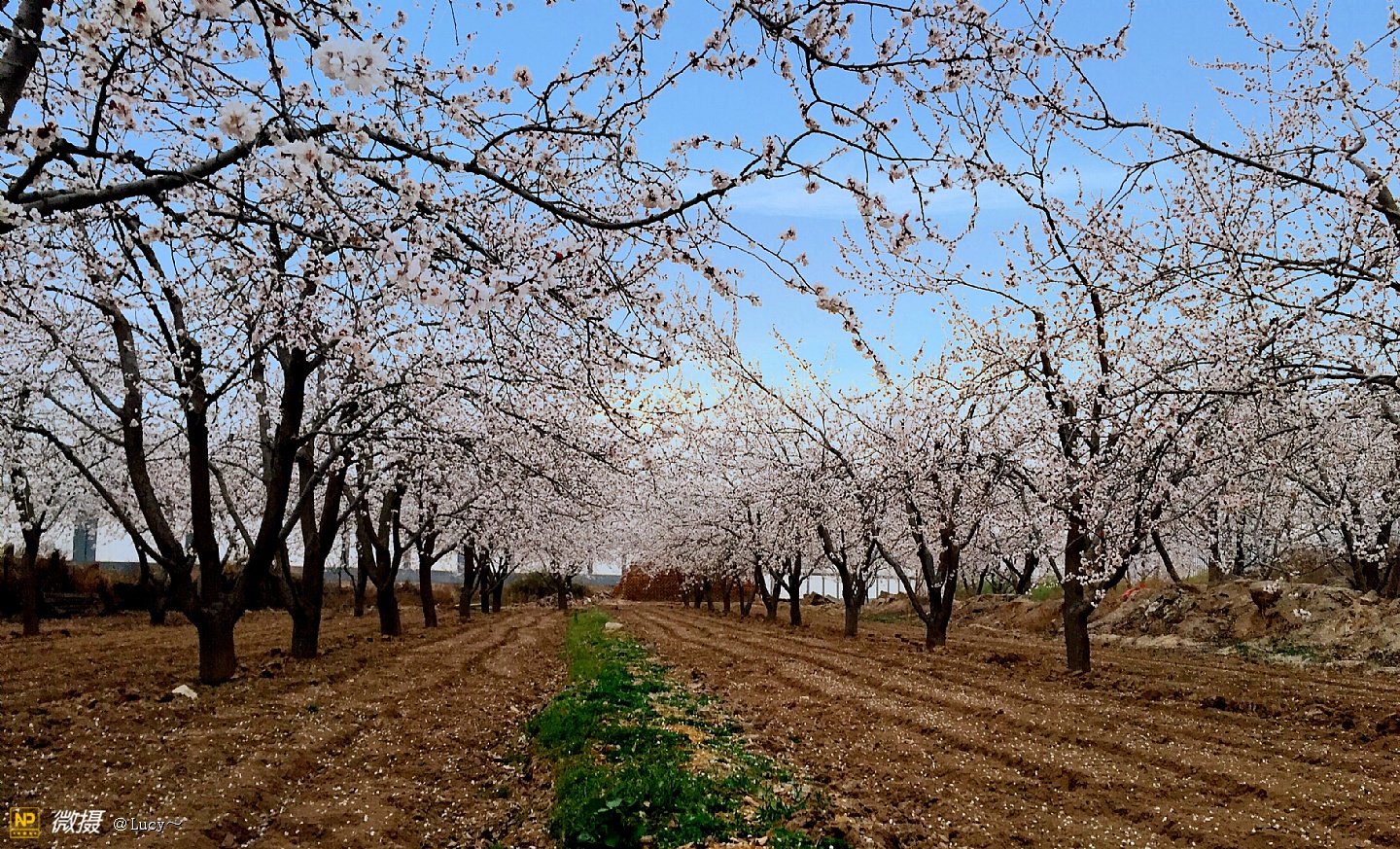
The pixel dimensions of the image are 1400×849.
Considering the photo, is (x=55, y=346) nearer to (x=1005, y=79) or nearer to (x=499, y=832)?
(x=499, y=832)

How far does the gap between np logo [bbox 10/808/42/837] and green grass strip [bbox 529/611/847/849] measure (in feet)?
11.6

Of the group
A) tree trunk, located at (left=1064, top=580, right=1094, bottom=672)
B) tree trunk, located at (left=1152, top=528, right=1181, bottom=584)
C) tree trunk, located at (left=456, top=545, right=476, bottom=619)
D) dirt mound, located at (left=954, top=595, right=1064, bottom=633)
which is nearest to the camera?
tree trunk, located at (left=1064, top=580, right=1094, bottom=672)

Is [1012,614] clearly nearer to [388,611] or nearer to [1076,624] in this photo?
[1076,624]

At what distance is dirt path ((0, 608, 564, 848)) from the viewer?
20.2 ft

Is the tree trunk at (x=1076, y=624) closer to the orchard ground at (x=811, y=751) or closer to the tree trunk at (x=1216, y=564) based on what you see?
the orchard ground at (x=811, y=751)

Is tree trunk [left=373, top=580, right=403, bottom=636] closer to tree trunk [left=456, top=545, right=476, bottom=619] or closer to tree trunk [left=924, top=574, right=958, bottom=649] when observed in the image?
tree trunk [left=456, top=545, right=476, bottom=619]

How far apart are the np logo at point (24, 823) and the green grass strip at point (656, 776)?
3.54 metres

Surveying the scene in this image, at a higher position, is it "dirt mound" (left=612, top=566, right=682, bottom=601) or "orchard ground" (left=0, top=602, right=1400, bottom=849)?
"orchard ground" (left=0, top=602, right=1400, bottom=849)

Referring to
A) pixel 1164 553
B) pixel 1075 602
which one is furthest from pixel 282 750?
pixel 1164 553

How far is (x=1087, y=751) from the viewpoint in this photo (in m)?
8.36
